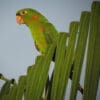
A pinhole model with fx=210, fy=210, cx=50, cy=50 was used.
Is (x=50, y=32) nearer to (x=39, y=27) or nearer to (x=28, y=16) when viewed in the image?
(x=39, y=27)

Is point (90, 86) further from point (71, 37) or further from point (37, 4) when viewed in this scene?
point (37, 4)

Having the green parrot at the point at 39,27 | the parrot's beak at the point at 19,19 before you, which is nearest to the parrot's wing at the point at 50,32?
the green parrot at the point at 39,27

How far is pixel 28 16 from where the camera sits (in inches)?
51.3

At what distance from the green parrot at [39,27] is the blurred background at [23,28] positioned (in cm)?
5

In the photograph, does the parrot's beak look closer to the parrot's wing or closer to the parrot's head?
the parrot's head

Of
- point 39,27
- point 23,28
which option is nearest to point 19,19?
point 23,28

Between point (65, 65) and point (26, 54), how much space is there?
49 cm

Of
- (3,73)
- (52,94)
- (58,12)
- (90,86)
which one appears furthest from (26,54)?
(90,86)

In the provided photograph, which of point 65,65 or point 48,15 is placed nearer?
point 65,65

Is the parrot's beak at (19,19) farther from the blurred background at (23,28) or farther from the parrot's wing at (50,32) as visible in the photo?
the parrot's wing at (50,32)

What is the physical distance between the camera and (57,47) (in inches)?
37.5

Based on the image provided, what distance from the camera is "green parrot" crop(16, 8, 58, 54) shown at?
1.21 meters

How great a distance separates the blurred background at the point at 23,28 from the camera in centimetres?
132

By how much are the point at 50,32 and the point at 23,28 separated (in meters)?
0.23
